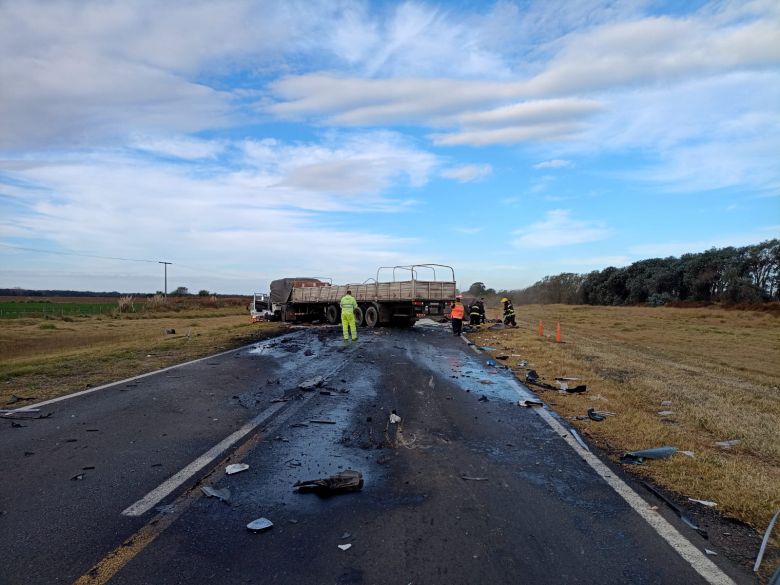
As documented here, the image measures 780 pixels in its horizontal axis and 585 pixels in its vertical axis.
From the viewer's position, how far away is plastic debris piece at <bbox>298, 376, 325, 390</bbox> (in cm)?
969

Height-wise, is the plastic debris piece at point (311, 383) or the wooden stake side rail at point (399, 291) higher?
the wooden stake side rail at point (399, 291)

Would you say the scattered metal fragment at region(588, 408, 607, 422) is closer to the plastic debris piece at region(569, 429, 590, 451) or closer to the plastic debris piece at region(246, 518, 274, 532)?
the plastic debris piece at region(569, 429, 590, 451)

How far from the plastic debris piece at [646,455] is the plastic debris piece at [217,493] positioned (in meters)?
3.91

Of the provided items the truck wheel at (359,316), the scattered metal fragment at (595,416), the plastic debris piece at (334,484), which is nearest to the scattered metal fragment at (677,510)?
the plastic debris piece at (334,484)

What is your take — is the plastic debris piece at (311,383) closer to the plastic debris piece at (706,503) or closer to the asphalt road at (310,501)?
the asphalt road at (310,501)

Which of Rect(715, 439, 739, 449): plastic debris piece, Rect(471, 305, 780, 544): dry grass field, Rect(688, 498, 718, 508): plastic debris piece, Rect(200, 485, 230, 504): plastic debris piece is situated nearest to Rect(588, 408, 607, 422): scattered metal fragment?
Rect(471, 305, 780, 544): dry grass field

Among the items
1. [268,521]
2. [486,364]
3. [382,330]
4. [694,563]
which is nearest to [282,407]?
[268,521]

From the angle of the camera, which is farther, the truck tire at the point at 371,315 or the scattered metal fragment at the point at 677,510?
the truck tire at the point at 371,315

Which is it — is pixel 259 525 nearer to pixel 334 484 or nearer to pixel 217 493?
pixel 217 493

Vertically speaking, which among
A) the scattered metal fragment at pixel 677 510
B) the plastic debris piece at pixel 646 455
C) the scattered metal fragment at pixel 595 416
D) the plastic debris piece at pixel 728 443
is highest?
the scattered metal fragment at pixel 595 416

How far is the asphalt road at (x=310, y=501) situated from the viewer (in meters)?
3.49

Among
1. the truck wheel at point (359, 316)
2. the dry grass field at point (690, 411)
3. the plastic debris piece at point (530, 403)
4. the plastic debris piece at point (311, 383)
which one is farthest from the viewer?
the truck wheel at point (359, 316)

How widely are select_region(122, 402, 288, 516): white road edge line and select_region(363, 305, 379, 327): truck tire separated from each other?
57.1 feet

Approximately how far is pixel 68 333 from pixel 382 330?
2025 cm
